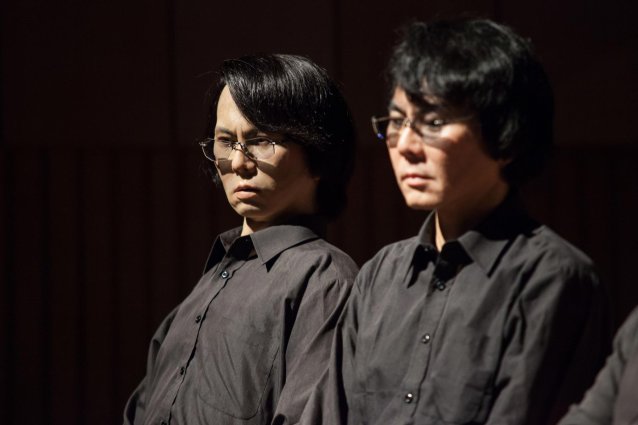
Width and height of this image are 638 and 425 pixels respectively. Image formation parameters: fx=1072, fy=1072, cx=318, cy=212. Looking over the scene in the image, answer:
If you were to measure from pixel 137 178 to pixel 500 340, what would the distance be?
2366mm

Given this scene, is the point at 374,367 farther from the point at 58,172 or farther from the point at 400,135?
the point at 58,172

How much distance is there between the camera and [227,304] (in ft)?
7.52

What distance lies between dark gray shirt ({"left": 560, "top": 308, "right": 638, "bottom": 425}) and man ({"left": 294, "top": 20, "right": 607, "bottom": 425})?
0.07 metres

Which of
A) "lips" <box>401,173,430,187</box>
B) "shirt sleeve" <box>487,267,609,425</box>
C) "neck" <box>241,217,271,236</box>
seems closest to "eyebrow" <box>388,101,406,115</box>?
"lips" <box>401,173,430,187</box>

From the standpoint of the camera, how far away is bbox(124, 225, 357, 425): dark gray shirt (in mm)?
2121

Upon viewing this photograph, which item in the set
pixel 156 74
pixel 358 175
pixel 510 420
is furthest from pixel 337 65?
pixel 510 420

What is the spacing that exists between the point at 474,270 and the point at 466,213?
115 millimetres

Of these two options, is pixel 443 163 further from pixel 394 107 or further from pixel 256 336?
pixel 256 336

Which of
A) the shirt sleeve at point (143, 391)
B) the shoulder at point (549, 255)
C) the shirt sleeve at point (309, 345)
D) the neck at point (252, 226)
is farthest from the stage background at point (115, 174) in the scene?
the shoulder at point (549, 255)

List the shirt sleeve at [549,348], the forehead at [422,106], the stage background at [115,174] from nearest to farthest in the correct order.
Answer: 1. the shirt sleeve at [549,348]
2. the forehead at [422,106]
3. the stage background at [115,174]

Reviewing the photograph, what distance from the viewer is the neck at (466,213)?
5.94 feet

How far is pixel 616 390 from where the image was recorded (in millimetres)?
1545

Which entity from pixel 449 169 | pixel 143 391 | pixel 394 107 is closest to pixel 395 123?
pixel 394 107

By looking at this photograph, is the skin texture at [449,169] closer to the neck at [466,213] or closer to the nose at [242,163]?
the neck at [466,213]
